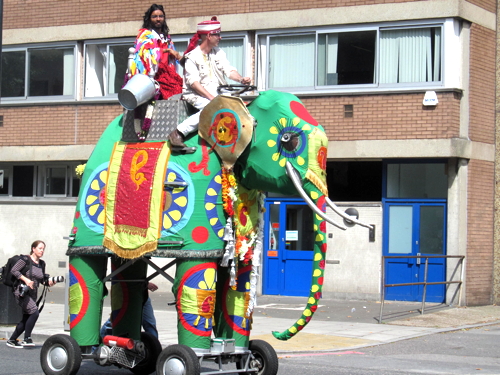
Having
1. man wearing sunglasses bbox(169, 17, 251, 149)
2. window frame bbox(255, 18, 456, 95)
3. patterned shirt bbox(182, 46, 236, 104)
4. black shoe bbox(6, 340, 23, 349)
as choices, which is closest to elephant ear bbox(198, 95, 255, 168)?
man wearing sunglasses bbox(169, 17, 251, 149)

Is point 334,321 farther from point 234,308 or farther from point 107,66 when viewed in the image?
point 107,66

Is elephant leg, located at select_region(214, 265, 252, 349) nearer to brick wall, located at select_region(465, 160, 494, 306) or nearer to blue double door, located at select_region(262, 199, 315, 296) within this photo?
brick wall, located at select_region(465, 160, 494, 306)

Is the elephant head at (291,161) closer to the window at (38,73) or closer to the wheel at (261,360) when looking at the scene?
the wheel at (261,360)

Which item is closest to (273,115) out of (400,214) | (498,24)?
(400,214)

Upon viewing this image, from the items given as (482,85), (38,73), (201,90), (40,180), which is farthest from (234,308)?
(38,73)

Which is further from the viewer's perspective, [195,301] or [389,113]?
[389,113]

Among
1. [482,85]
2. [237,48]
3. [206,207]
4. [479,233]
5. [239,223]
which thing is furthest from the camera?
[237,48]

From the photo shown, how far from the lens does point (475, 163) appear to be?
60.1 feet

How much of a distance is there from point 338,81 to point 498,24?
145 inches

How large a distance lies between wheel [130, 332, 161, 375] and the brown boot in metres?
2.30

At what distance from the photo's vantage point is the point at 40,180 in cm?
2205

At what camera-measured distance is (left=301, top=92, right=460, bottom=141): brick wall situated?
17766 millimetres

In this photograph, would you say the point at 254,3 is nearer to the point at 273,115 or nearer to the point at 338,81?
the point at 338,81

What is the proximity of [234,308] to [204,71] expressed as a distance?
2.40m
